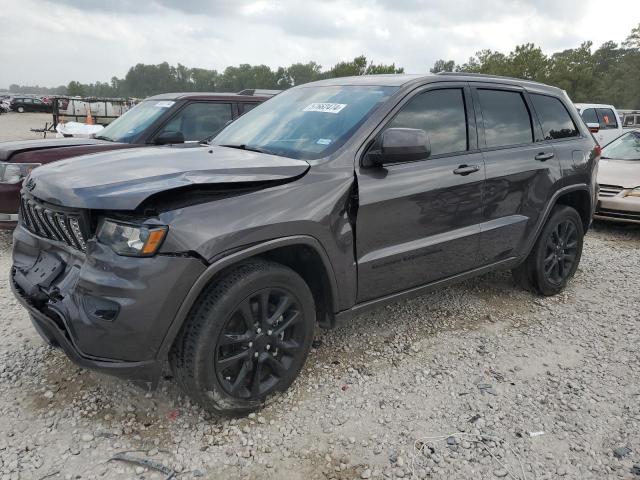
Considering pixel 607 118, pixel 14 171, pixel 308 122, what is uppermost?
pixel 607 118

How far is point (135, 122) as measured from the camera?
6.15 meters

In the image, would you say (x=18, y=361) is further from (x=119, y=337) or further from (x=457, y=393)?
(x=457, y=393)

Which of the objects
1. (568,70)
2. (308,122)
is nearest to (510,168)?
(308,122)

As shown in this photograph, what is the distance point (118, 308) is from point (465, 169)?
2.40 meters

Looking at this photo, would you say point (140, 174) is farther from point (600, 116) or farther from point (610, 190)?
point (600, 116)

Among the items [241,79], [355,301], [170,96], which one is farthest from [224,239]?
[241,79]

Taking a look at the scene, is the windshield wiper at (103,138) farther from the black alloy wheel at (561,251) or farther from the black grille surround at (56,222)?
the black alloy wheel at (561,251)

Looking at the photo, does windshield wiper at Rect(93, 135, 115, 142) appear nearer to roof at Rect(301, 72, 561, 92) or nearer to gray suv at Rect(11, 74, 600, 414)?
gray suv at Rect(11, 74, 600, 414)

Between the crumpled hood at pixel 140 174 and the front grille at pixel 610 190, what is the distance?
20.3 ft

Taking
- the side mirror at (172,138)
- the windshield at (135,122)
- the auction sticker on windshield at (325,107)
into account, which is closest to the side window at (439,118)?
the auction sticker on windshield at (325,107)

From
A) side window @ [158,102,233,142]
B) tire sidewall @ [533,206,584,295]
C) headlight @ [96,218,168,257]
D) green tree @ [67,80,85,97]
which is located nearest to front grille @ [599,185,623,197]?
tire sidewall @ [533,206,584,295]

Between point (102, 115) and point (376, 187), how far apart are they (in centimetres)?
1564

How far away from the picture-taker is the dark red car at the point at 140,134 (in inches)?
198

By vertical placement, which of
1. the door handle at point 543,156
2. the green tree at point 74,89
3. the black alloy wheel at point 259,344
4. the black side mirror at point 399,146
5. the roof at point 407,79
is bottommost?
the black alloy wheel at point 259,344
